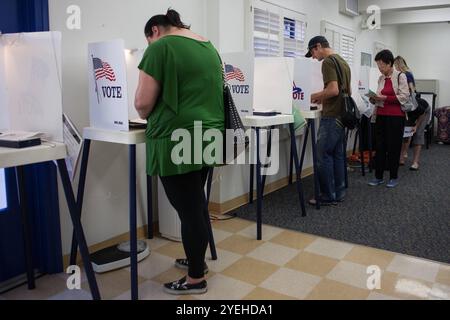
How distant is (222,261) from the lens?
2.39m

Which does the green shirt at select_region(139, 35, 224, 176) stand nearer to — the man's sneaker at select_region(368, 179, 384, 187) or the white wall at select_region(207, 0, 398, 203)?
the white wall at select_region(207, 0, 398, 203)

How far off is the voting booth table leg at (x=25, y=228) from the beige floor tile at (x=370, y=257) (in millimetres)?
1685

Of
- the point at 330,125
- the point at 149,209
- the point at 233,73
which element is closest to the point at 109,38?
the point at 233,73

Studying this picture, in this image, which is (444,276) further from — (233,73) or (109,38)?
(109,38)

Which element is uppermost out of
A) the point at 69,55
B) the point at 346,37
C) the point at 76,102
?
the point at 346,37

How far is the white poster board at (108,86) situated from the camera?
1865mm

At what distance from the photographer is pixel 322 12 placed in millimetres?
4867

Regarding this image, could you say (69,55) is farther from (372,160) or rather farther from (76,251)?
(372,160)

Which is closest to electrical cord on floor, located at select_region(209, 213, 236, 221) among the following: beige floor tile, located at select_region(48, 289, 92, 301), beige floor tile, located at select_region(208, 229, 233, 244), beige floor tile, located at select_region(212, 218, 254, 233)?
beige floor tile, located at select_region(212, 218, 254, 233)

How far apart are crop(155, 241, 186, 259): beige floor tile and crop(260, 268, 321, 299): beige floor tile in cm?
59

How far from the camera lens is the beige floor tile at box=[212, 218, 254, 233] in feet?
9.62

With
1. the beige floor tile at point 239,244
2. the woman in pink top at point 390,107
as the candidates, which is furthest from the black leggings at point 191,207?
the woman in pink top at point 390,107
